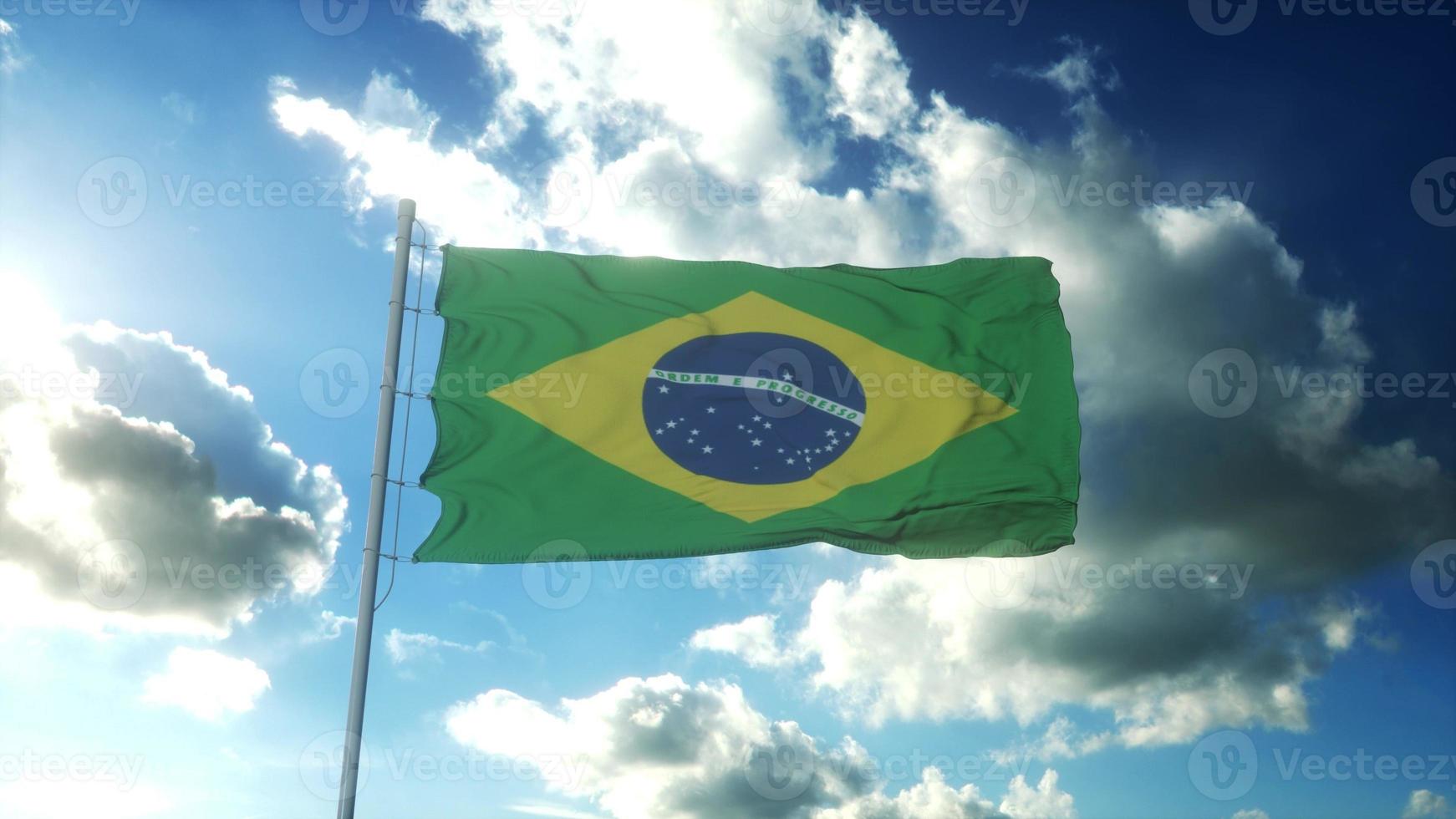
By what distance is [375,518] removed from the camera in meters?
13.0

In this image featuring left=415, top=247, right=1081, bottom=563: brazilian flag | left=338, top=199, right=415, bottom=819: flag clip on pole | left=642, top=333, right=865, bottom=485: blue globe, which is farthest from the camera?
left=642, top=333, right=865, bottom=485: blue globe

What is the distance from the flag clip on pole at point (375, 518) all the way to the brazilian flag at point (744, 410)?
0.67 m

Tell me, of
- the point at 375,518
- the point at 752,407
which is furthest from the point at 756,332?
the point at 375,518

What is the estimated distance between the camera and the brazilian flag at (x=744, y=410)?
14227mm

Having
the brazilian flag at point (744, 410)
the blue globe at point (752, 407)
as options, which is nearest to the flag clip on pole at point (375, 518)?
the brazilian flag at point (744, 410)

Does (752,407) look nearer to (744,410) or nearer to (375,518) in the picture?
(744,410)

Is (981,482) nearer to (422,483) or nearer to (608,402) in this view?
(608,402)

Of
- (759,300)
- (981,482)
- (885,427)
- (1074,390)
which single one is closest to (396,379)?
(759,300)

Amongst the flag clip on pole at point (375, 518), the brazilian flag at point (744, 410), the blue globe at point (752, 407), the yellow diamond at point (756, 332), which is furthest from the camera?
the blue globe at point (752, 407)

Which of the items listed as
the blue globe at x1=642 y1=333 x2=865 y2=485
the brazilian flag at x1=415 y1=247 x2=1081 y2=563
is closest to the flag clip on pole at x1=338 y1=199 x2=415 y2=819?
the brazilian flag at x1=415 y1=247 x2=1081 y2=563

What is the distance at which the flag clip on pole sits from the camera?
12.1 m

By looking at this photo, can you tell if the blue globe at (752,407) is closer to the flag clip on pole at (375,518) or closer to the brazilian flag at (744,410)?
the brazilian flag at (744,410)

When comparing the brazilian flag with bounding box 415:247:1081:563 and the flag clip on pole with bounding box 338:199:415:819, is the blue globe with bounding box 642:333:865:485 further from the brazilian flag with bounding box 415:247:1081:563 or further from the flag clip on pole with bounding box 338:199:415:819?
the flag clip on pole with bounding box 338:199:415:819

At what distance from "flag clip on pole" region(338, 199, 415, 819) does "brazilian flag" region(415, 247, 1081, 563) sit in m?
0.67
